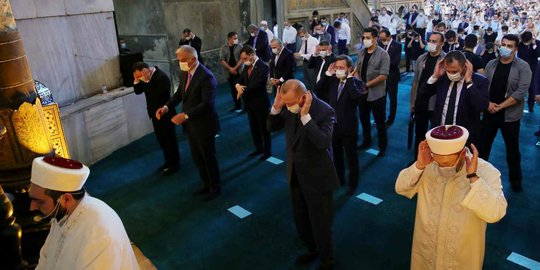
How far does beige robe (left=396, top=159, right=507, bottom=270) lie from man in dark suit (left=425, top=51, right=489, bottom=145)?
5.78ft

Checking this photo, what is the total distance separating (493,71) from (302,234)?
3188mm

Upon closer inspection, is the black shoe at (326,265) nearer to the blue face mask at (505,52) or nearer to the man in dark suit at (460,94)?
the man in dark suit at (460,94)

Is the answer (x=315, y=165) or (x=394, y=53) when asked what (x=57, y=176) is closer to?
(x=315, y=165)

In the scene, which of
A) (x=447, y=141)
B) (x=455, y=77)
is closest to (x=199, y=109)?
(x=455, y=77)

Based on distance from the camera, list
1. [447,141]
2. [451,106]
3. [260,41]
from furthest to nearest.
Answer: [260,41], [451,106], [447,141]

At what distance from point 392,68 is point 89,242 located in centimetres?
657

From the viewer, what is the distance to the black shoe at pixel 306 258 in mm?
4148

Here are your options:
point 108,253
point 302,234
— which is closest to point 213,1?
point 302,234

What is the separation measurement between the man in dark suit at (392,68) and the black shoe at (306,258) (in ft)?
14.6

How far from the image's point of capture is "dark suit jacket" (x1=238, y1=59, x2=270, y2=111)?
646cm

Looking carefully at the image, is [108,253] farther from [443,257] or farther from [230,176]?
[230,176]

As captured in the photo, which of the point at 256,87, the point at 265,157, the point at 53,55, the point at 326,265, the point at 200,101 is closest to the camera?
the point at 326,265

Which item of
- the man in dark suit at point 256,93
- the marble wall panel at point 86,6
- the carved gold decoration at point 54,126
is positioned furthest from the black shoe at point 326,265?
the marble wall panel at point 86,6

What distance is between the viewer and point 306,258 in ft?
13.6
